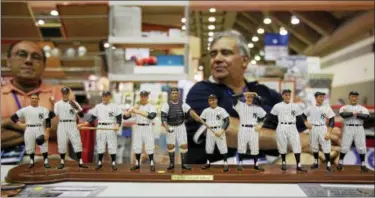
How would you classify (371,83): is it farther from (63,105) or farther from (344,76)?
(63,105)

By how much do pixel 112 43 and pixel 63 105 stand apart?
217 centimetres

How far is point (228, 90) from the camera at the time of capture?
223 cm

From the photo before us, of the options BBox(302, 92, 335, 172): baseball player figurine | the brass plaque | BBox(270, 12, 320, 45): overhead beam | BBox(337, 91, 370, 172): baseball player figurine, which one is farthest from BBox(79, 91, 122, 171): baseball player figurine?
BBox(270, 12, 320, 45): overhead beam

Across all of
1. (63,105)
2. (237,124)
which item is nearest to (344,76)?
(237,124)

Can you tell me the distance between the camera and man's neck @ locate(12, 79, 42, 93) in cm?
216

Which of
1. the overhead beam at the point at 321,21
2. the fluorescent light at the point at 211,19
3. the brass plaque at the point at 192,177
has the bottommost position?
the brass plaque at the point at 192,177

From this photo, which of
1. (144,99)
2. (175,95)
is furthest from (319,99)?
(144,99)

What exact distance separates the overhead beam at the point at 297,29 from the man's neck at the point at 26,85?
3.00 m

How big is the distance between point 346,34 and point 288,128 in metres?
5.16

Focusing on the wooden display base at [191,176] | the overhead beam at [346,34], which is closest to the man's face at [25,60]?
the wooden display base at [191,176]

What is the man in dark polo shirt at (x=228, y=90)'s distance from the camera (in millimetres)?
→ 1842

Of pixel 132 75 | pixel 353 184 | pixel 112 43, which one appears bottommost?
pixel 353 184

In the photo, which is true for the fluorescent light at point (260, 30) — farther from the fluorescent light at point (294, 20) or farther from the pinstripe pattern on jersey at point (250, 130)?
the pinstripe pattern on jersey at point (250, 130)

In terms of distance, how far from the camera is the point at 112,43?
3.71 meters
